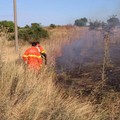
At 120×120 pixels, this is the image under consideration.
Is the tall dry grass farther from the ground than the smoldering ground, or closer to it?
farther from the ground

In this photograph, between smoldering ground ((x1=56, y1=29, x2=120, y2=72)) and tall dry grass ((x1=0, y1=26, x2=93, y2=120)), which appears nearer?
tall dry grass ((x1=0, y1=26, x2=93, y2=120))

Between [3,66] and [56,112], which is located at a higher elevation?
[3,66]

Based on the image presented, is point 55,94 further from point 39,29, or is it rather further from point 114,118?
point 39,29

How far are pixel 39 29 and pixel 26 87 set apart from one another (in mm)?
38586

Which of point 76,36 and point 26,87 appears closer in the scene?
point 26,87

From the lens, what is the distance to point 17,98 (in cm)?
650

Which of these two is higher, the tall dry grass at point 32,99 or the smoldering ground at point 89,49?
the tall dry grass at point 32,99

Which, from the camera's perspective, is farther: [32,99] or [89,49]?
[89,49]

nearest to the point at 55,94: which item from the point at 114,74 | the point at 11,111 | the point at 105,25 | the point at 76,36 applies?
the point at 11,111

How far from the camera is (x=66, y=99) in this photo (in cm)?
731

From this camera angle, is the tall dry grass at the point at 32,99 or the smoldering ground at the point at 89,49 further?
the smoldering ground at the point at 89,49

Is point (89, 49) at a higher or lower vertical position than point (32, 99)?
lower

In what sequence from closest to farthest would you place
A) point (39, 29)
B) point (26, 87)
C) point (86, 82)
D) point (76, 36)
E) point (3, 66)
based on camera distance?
point (26, 87) < point (3, 66) < point (86, 82) < point (76, 36) < point (39, 29)

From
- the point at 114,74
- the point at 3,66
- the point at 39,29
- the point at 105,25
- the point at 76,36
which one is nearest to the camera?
the point at 3,66
